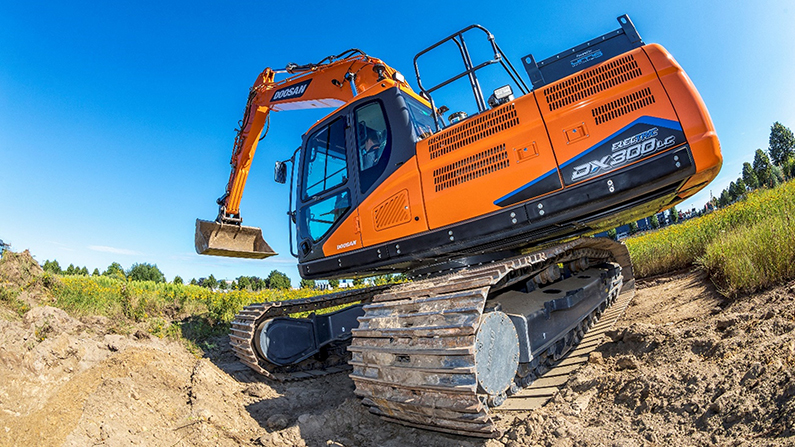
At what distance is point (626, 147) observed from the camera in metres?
2.92

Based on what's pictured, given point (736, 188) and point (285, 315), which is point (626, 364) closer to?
point (285, 315)

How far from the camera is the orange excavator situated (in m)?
2.43

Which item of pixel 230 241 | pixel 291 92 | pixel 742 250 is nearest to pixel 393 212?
pixel 291 92

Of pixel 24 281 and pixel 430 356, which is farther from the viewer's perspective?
pixel 24 281

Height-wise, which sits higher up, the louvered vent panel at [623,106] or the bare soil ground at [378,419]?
the louvered vent panel at [623,106]

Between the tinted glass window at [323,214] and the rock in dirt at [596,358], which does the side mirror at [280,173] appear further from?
the rock in dirt at [596,358]

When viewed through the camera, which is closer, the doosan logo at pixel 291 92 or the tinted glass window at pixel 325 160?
the tinted glass window at pixel 325 160

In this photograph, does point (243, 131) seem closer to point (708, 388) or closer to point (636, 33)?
point (636, 33)

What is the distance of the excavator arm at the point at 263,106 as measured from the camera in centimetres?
553

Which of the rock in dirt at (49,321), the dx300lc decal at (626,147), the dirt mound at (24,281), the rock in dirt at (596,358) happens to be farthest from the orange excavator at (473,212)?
the dirt mound at (24,281)

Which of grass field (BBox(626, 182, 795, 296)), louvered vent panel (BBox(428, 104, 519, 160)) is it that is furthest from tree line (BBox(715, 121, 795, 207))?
louvered vent panel (BBox(428, 104, 519, 160))

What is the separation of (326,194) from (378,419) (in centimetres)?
251

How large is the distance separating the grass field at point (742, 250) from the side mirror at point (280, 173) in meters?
5.32

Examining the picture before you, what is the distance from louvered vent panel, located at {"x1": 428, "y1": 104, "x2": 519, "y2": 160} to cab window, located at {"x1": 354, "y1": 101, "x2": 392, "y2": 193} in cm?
58
